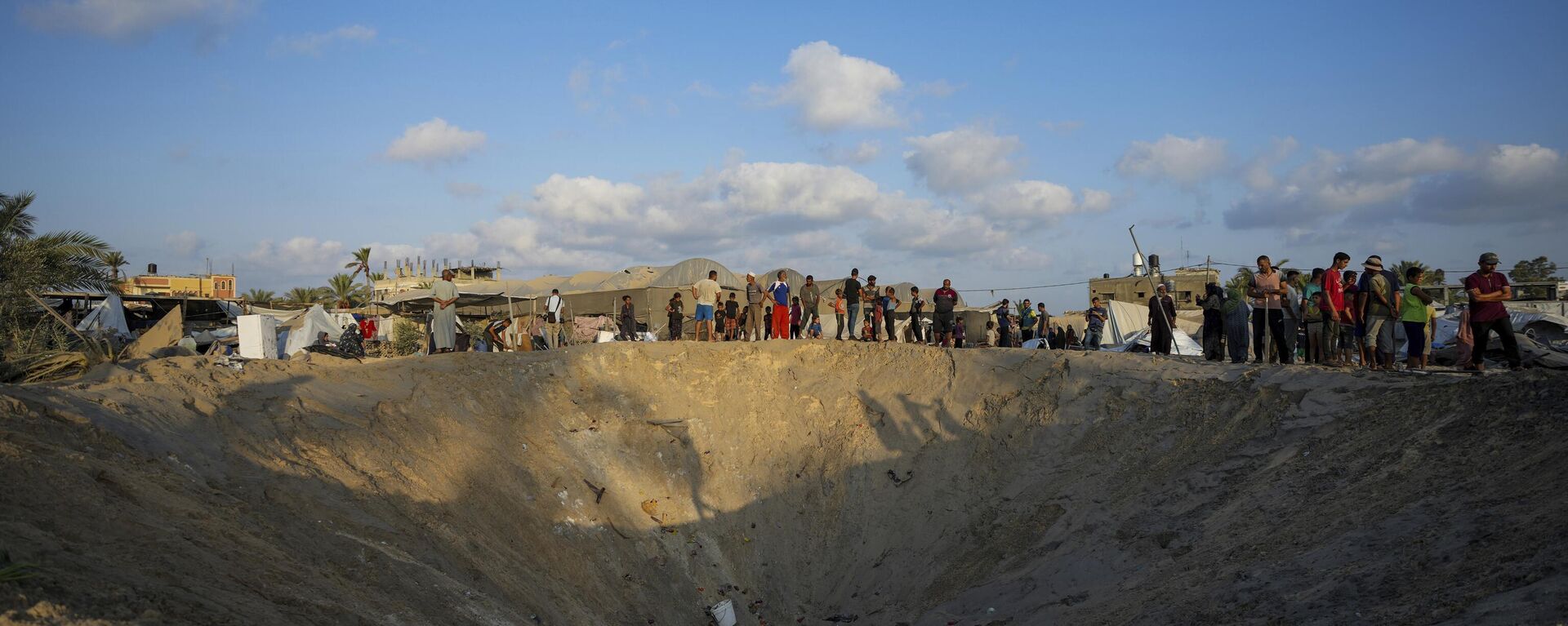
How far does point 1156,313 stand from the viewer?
53.2 ft

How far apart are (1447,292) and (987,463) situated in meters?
14.7

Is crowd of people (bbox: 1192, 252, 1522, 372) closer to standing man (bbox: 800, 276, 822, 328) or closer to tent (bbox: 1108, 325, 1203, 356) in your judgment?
tent (bbox: 1108, 325, 1203, 356)

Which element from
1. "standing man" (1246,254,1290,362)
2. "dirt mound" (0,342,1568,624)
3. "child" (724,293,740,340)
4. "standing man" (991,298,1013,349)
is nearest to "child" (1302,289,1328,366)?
"standing man" (1246,254,1290,362)

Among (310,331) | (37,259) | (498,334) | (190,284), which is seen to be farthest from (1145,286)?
(190,284)

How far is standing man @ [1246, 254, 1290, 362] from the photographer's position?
13.7m

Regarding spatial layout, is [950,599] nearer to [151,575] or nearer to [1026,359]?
[1026,359]

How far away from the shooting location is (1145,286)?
30578 mm

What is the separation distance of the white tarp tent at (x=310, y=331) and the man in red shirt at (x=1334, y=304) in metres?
20.8

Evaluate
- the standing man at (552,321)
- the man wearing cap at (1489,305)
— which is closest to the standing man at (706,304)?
the standing man at (552,321)

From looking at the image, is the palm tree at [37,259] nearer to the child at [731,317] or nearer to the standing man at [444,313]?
the standing man at [444,313]

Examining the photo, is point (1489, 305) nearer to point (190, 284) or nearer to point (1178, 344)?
point (1178, 344)

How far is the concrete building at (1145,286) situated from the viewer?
30.4 meters

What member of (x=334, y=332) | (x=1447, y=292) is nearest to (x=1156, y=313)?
(x=1447, y=292)

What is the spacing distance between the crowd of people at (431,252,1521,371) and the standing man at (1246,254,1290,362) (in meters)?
0.01
